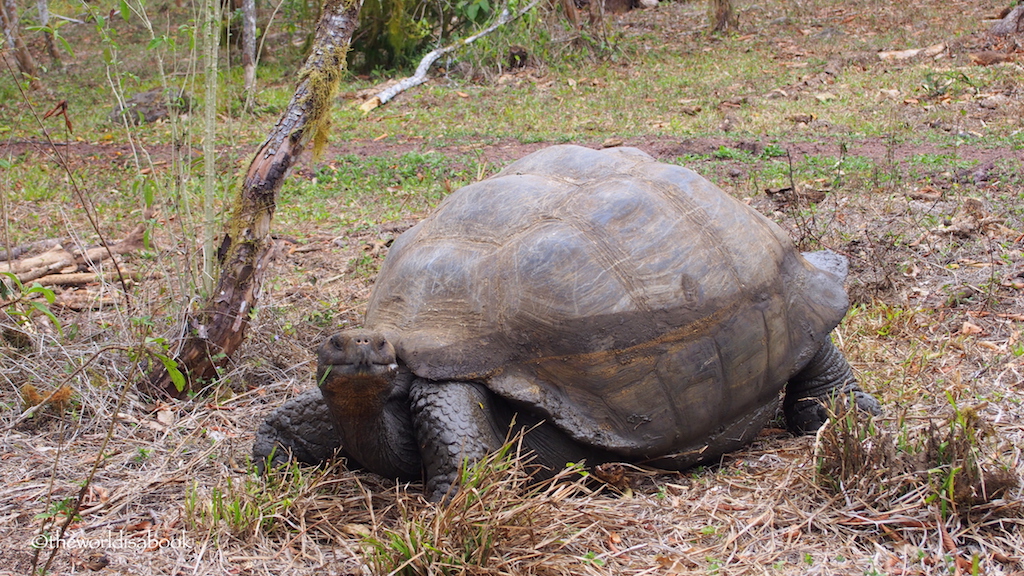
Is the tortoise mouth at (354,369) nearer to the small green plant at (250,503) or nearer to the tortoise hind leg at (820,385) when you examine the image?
the small green plant at (250,503)

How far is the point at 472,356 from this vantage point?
111 inches

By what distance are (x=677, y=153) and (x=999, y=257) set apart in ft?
11.8

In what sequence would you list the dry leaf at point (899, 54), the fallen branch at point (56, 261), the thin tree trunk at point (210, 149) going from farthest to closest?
the dry leaf at point (899, 54) → the fallen branch at point (56, 261) → the thin tree trunk at point (210, 149)

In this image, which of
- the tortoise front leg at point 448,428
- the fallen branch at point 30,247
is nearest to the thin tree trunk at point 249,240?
the tortoise front leg at point 448,428

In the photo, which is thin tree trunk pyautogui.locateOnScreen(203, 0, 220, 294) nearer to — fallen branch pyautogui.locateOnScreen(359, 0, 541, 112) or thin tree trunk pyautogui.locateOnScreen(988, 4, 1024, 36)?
fallen branch pyautogui.locateOnScreen(359, 0, 541, 112)

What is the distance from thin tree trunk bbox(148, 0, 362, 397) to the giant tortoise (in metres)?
0.86

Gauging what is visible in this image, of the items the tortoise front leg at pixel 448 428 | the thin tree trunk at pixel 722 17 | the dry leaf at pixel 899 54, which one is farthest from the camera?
the thin tree trunk at pixel 722 17

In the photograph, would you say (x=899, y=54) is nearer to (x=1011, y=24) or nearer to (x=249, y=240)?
(x=1011, y=24)

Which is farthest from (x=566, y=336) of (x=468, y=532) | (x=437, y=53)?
(x=437, y=53)

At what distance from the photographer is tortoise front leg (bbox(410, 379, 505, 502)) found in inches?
106

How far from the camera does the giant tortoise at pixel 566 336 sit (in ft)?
9.14

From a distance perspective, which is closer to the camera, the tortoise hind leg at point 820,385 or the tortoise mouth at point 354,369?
the tortoise mouth at point 354,369

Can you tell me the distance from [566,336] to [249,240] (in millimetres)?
1756

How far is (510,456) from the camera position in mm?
2746
